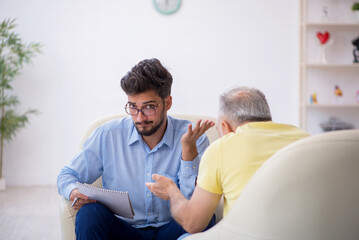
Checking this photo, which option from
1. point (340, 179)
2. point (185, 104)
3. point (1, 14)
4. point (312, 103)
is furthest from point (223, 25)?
point (340, 179)

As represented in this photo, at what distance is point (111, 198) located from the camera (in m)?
1.62

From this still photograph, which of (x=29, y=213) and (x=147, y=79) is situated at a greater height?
(x=147, y=79)

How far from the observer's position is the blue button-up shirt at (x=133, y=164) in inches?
74.3

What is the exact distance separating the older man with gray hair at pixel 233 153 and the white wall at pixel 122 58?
320 centimetres

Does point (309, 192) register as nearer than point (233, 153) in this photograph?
Yes

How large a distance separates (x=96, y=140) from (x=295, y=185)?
3.33ft

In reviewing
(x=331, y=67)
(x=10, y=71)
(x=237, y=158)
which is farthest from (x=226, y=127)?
(x=331, y=67)

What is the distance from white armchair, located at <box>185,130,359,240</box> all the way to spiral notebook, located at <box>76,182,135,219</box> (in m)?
0.52

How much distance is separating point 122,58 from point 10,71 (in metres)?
1.12

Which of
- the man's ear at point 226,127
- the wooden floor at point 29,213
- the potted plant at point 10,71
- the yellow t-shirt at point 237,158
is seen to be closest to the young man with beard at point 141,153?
the man's ear at point 226,127

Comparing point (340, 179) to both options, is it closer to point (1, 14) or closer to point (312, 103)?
point (312, 103)

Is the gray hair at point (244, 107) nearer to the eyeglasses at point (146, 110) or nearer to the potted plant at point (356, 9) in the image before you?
the eyeglasses at point (146, 110)

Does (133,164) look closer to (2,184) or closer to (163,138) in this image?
(163,138)

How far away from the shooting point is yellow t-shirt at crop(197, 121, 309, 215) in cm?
132
